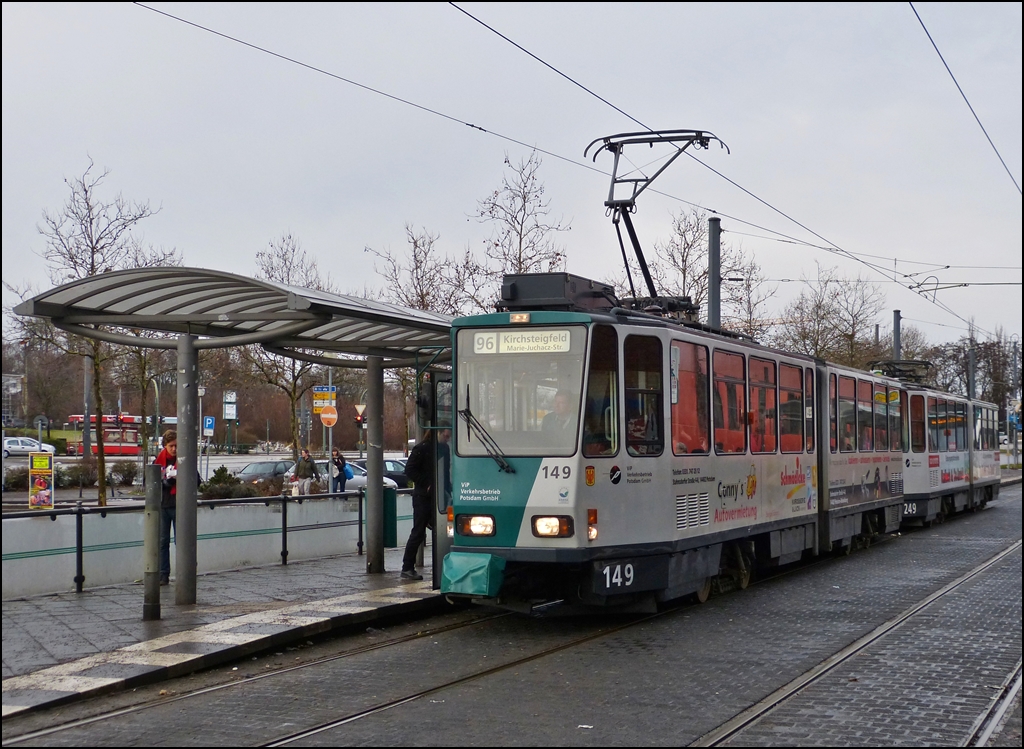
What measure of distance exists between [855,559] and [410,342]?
863 centimetres

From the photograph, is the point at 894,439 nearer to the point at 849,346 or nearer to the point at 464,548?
the point at 464,548

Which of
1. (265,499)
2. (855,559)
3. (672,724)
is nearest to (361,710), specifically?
(672,724)

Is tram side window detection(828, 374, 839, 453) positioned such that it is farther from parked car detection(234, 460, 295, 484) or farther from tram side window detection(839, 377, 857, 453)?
parked car detection(234, 460, 295, 484)

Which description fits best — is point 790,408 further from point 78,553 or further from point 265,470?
point 265,470

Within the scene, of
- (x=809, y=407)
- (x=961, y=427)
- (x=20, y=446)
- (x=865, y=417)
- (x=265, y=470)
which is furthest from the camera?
(x=20, y=446)

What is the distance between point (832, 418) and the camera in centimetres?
1691

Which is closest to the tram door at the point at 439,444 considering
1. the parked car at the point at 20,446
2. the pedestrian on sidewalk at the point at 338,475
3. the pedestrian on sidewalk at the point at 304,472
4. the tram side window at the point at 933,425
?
the pedestrian on sidewalk at the point at 304,472

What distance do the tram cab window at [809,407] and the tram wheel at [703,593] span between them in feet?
12.5

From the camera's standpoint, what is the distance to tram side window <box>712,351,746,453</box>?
12273 millimetres

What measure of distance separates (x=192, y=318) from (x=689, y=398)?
5.05 metres

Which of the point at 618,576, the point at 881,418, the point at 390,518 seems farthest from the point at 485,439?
the point at 881,418

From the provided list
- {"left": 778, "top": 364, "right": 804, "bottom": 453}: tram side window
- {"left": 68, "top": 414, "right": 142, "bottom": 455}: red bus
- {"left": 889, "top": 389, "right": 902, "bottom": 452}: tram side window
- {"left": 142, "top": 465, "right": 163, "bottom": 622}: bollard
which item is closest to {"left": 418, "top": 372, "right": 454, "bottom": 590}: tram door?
{"left": 142, "top": 465, "right": 163, "bottom": 622}: bollard

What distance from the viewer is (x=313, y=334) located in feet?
44.1

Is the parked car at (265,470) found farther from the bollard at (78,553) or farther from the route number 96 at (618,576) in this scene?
the route number 96 at (618,576)
